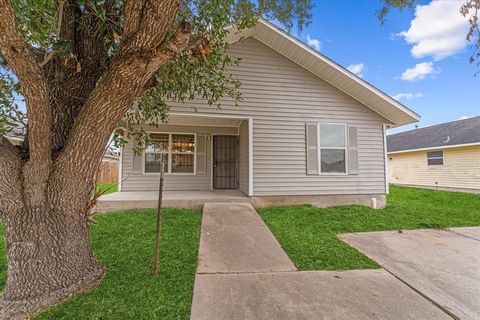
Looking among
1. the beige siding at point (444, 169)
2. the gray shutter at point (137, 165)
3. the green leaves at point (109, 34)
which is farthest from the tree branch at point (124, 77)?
the beige siding at point (444, 169)

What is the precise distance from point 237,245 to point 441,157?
1429 cm

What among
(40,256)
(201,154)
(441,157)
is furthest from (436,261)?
(441,157)

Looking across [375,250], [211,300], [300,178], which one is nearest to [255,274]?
[211,300]

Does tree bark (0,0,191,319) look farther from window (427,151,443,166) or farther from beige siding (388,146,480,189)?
window (427,151,443,166)

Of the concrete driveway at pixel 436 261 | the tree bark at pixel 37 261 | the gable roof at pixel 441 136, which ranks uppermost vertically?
the gable roof at pixel 441 136

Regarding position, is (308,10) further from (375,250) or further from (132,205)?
(132,205)

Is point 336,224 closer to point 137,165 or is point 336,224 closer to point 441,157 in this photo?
point 137,165

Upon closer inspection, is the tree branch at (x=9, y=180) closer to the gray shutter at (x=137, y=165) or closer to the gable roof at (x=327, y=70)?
the gable roof at (x=327, y=70)

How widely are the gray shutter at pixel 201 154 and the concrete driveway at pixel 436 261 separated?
5229 millimetres

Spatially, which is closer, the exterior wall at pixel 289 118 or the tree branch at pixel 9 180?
the tree branch at pixel 9 180

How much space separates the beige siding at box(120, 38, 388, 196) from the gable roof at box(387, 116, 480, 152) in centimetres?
831

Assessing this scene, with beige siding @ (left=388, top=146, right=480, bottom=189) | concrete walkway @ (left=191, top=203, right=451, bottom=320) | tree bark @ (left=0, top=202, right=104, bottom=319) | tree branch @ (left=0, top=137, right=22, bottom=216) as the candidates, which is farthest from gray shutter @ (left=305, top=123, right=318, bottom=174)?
beige siding @ (left=388, top=146, right=480, bottom=189)

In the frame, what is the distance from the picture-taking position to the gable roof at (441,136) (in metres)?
11.7

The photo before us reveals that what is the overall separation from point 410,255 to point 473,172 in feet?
37.8
